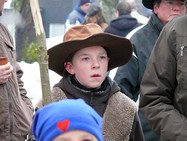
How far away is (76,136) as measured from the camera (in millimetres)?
3209

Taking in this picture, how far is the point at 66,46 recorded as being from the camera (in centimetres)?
488

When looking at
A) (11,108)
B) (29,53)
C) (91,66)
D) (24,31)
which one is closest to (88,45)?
(91,66)

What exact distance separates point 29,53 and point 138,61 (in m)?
9.44

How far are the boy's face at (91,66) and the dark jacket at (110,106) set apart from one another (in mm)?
73

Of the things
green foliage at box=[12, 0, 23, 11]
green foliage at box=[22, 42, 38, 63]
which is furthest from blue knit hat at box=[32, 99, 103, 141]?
green foliage at box=[12, 0, 23, 11]

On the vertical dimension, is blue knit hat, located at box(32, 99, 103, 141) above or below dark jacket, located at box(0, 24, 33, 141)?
above

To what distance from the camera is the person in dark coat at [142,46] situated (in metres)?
5.56

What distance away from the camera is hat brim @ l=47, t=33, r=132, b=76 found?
4.82 meters

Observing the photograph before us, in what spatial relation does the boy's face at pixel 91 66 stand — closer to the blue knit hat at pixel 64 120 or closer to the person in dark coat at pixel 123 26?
the blue knit hat at pixel 64 120

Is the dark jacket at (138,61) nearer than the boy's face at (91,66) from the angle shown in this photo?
No

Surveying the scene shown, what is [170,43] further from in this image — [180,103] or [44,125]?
[44,125]

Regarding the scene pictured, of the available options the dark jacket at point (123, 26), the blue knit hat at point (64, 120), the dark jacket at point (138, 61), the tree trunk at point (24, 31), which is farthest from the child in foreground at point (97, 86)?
the tree trunk at point (24, 31)

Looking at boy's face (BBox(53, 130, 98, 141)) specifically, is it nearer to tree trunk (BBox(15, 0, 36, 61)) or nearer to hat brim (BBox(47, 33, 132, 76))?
hat brim (BBox(47, 33, 132, 76))

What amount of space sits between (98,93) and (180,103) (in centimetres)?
68
